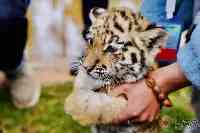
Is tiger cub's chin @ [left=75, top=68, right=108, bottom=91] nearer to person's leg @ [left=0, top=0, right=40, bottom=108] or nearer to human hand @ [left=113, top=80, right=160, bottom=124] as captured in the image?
human hand @ [left=113, top=80, right=160, bottom=124]

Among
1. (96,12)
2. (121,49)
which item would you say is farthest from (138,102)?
(96,12)

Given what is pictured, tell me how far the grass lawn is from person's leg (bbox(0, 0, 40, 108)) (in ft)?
0.09

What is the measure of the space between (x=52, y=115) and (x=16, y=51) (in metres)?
0.20

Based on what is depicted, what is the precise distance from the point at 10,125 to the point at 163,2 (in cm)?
55

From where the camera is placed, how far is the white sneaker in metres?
1.32

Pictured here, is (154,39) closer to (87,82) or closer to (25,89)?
(87,82)

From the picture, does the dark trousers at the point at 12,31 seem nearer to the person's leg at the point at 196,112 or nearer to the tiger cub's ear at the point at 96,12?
the tiger cub's ear at the point at 96,12

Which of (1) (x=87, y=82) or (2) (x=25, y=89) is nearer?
(1) (x=87, y=82)

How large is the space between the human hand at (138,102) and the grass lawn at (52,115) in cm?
4

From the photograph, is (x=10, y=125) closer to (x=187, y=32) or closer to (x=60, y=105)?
(x=60, y=105)

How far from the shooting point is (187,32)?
110cm

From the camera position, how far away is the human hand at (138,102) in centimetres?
112

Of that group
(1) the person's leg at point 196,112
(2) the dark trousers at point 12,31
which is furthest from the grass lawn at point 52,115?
(2) the dark trousers at point 12,31

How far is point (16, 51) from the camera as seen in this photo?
4.23 ft
